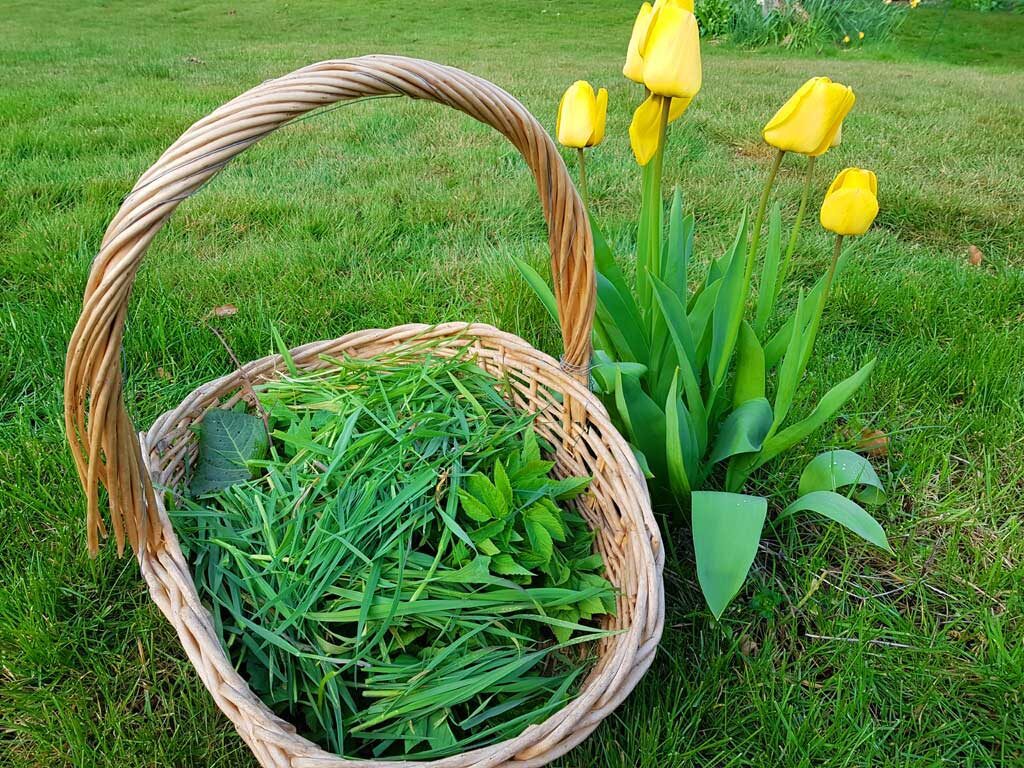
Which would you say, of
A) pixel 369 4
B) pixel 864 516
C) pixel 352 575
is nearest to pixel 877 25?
pixel 369 4

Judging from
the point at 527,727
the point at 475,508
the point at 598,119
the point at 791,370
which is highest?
the point at 598,119

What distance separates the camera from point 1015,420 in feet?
4.67

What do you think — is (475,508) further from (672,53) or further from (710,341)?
(672,53)

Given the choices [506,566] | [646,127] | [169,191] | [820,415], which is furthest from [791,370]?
[169,191]

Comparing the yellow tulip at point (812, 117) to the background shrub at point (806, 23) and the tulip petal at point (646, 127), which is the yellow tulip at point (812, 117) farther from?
the background shrub at point (806, 23)

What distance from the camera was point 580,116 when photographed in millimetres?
1020

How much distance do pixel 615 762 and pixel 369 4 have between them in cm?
1044

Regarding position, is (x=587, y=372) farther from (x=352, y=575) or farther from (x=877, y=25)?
(x=877, y=25)

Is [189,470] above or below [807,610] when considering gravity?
above

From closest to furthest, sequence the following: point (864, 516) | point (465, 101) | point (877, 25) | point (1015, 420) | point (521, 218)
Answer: point (465, 101), point (864, 516), point (1015, 420), point (521, 218), point (877, 25)

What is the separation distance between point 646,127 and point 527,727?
83cm

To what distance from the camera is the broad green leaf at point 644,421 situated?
1145mm

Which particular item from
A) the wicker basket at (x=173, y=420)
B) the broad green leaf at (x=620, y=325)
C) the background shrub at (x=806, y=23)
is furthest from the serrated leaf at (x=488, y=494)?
the background shrub at (x=806, y=23)

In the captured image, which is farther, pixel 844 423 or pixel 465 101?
pixel 844 423
